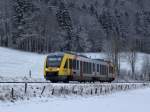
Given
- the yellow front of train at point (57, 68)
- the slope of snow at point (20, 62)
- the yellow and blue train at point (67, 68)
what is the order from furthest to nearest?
the slope of snow at point (20, 62), the yellow and blue train at point (67, 68), the yellow front of train at point (57, 68)

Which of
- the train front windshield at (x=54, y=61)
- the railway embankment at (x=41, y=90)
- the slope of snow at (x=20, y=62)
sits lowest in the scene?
the slope of snow at (x=20, y=62)

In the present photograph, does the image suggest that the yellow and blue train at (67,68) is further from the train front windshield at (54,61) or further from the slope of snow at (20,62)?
the slope of snow at (20,62)

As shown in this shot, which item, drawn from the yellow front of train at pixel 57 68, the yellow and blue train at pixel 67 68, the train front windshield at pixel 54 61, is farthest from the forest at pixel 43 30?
the yellow front of train at pixel 57 68

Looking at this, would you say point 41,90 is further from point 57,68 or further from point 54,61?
point 54,61

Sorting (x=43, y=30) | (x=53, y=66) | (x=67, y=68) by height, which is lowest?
(x=67, y=68)

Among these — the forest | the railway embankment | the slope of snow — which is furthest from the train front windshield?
the forest

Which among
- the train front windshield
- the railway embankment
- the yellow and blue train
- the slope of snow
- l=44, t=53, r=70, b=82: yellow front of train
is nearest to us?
the railway embankment

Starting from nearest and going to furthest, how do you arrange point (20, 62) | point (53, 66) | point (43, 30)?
1. point (53, 66)
2. point (20, 62)
3. point (43, 30)

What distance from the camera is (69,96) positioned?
98.6ft

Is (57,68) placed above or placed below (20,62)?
above

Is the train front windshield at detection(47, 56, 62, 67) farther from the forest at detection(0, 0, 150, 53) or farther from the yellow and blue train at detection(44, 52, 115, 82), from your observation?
the forest at detection(0, 0, 150, 53)

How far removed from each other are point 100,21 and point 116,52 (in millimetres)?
60076

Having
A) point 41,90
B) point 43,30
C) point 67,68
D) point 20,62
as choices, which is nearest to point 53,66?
point 67,68

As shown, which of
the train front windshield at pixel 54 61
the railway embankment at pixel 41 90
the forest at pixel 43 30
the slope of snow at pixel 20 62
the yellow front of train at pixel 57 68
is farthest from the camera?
the forest at pixel 43 30
